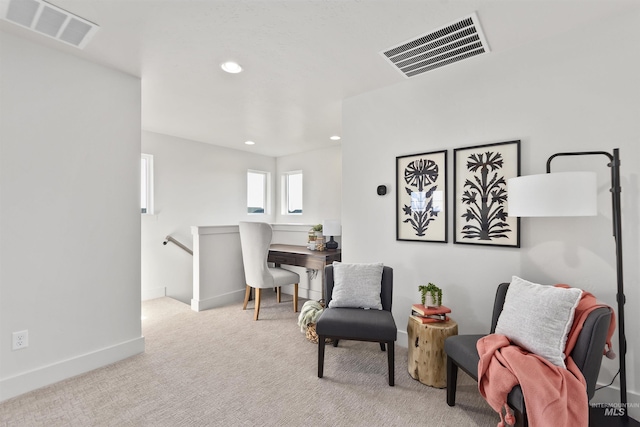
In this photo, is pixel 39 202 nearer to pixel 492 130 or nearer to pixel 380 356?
pixel 380 356

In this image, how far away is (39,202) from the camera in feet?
6.98

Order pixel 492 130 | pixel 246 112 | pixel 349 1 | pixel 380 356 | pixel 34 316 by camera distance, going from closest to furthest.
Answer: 1. pixel 349 1
2. pixel 34 316
3. pixel 492 130
4. pixel 380 356
5. pixel 246 112

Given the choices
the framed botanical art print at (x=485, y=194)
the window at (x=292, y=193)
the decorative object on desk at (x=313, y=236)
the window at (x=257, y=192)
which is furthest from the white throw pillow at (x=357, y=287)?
the window at (x=257, y=192)

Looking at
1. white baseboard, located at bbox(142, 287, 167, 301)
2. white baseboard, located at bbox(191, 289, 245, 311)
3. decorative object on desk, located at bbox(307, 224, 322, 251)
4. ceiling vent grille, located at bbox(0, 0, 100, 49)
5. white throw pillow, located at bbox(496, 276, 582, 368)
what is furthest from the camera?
white baseboard, located at bbox(142, 287, 167, 301)

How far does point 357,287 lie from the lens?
253cm

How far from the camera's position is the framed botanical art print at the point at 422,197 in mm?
2561

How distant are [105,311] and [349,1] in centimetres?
287

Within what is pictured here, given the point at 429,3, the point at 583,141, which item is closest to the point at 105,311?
the point at 429,3

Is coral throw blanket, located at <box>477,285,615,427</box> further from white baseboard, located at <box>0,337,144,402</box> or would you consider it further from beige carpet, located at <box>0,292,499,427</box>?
white baseboard, located at <box>0,337,144,402</box>

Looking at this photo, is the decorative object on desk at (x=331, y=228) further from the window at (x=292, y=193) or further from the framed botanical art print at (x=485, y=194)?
the window at (x=292, y=193)

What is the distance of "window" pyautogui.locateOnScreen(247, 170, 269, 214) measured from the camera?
19.3 ft

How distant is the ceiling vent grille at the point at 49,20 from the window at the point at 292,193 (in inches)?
161

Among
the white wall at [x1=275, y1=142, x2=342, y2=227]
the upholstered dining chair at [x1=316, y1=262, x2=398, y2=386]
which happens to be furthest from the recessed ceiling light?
the white wall at [x1=275, y1=142, x2=342, y2=227]

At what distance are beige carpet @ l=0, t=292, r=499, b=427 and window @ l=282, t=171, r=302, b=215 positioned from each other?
3368mm
